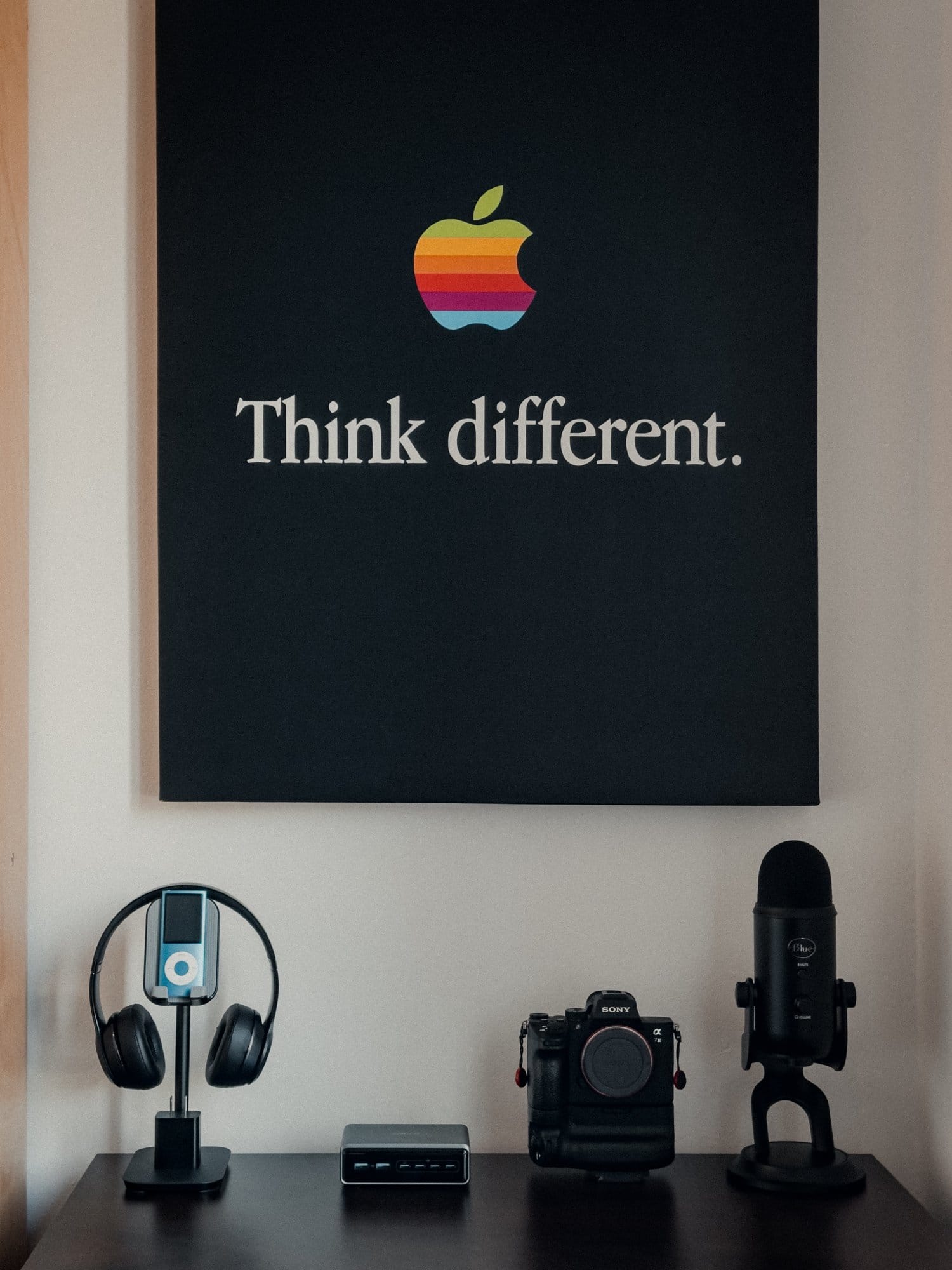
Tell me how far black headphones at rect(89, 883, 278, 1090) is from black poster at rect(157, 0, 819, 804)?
281 millimetres

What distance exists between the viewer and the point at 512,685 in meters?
1.56

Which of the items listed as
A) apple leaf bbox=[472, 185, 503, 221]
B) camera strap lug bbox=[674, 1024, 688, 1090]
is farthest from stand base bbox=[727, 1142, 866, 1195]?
apple leaf bbox=[472, 185, 503, 221]

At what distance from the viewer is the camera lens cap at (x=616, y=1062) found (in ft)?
4.62

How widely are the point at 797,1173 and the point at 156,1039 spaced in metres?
0.79

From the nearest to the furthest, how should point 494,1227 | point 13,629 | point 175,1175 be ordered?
1. point 494,1227
2. point 175,1175
3. point 13,629

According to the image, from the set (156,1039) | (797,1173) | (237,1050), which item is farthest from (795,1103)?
(156,1039)

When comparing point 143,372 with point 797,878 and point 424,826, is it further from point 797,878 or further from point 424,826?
point 797,878

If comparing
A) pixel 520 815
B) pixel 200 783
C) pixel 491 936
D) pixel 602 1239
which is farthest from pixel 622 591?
pixel 602 1239

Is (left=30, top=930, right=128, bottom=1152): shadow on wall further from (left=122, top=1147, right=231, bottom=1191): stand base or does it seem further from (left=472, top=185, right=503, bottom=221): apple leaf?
(left=472, top=185, right=503, bottom=221): apple leaf

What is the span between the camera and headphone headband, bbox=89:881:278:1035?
1.46m

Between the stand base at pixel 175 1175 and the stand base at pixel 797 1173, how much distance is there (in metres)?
0.62

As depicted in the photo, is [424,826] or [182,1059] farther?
[424,826]

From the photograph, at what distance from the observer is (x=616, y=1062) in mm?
1412

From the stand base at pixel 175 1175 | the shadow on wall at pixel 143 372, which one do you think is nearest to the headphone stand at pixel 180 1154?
the stand base at pixel 175 1175
